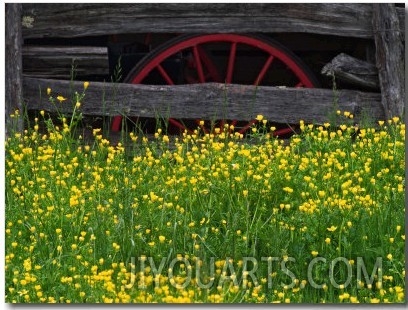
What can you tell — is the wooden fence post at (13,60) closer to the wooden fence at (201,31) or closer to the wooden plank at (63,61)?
the wooden fence at (201,31)

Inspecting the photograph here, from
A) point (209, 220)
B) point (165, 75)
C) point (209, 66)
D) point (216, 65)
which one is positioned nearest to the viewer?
point (209, 220)

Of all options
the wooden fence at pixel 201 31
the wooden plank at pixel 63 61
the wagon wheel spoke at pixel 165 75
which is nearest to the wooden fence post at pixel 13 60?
the wooden fence at pixel 201 31

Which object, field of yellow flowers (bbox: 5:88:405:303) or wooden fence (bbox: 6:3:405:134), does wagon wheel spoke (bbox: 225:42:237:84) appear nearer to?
wooden fence (bbox: 6:3:405:134)

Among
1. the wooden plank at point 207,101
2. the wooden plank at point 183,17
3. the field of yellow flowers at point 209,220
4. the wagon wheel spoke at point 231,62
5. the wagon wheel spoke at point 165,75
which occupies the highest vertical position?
the wooden plank at point 183,17

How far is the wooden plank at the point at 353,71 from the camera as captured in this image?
6.93 m

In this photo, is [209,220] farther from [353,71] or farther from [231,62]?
[353,71]

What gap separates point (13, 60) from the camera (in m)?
6.77

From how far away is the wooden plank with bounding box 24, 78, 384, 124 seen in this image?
22.2 ft

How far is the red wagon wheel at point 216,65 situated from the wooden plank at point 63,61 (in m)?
0.22

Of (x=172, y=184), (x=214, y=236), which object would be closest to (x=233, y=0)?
(x=172, y=184)

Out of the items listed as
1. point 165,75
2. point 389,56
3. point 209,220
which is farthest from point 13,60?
point 389,56

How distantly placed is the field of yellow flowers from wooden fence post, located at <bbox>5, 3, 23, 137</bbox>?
14.9 inches

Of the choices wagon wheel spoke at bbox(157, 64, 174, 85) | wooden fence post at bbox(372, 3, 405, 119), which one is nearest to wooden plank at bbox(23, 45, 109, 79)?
wagon wheel spoke at bbox(157, 64, 174, 85)

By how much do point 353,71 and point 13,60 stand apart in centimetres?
211
